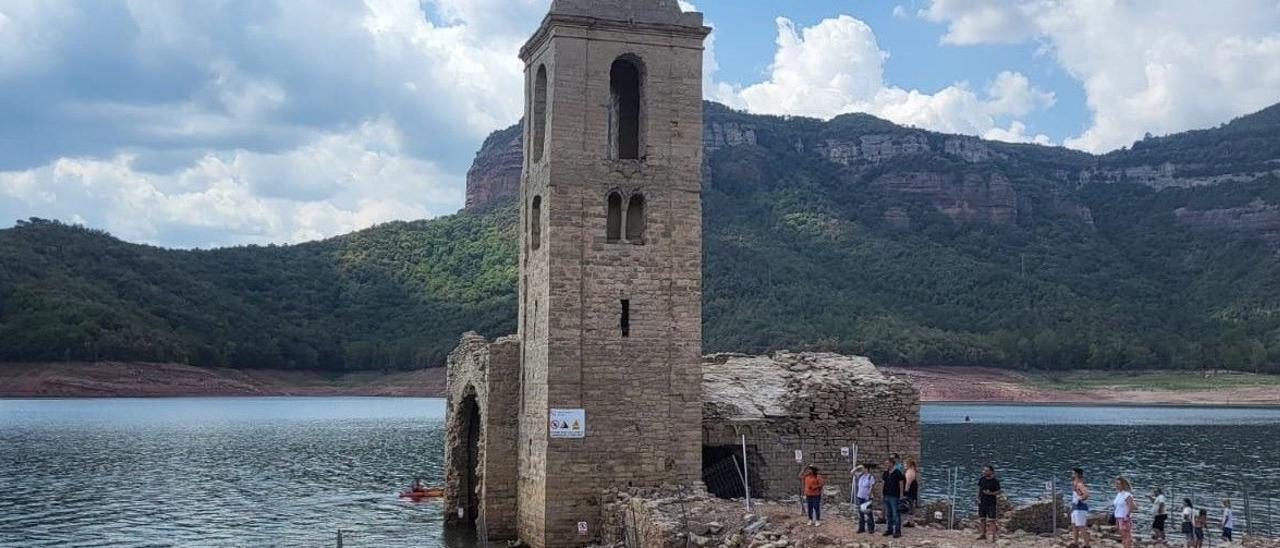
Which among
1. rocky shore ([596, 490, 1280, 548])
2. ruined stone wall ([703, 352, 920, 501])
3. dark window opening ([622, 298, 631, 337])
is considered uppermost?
dark window opening ([622, 298, 631, 337])

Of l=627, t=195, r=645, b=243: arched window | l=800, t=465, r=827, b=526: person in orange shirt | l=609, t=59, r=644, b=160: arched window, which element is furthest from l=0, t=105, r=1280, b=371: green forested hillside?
l=800, t=465, r=827, b=526: person in orange shirt

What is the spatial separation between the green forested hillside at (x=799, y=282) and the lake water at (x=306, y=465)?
8085mm

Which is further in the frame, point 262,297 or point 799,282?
point 799,282

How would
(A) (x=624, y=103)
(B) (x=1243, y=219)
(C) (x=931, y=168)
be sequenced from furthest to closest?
(C) (x=931, y=168), (B) (x=1243, y=219), (A) (x=624, y=103)

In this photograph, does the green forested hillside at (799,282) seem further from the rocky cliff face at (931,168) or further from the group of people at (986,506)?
the group of people at (986,506)

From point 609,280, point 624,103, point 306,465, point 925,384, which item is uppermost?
point 624,103

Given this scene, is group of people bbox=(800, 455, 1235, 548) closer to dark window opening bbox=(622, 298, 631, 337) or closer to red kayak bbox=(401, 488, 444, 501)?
dark window opening bbox=(622, 298, 631, 337)

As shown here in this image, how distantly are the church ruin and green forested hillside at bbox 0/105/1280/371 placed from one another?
6889cm

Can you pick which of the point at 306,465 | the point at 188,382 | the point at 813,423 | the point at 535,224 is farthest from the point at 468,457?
the point at 188,382

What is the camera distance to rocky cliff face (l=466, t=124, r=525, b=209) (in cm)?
15664

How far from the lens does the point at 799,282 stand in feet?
416

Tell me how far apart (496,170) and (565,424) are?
138317 millimetres

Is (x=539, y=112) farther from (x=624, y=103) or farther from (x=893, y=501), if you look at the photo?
(x=893, y=501)

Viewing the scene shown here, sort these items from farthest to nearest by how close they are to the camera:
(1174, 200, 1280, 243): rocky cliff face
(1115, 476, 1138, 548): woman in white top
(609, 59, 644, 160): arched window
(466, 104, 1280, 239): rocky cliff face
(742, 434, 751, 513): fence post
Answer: (466, 104, 1280, 239): rocky cliff face < (1174, 200, 1280, 243): rocky cliff face < (609, 59, 644, 160): arched window < (742, 434, 751, 513): fence post < (1115, 476, 1138, 548): woman in white top
